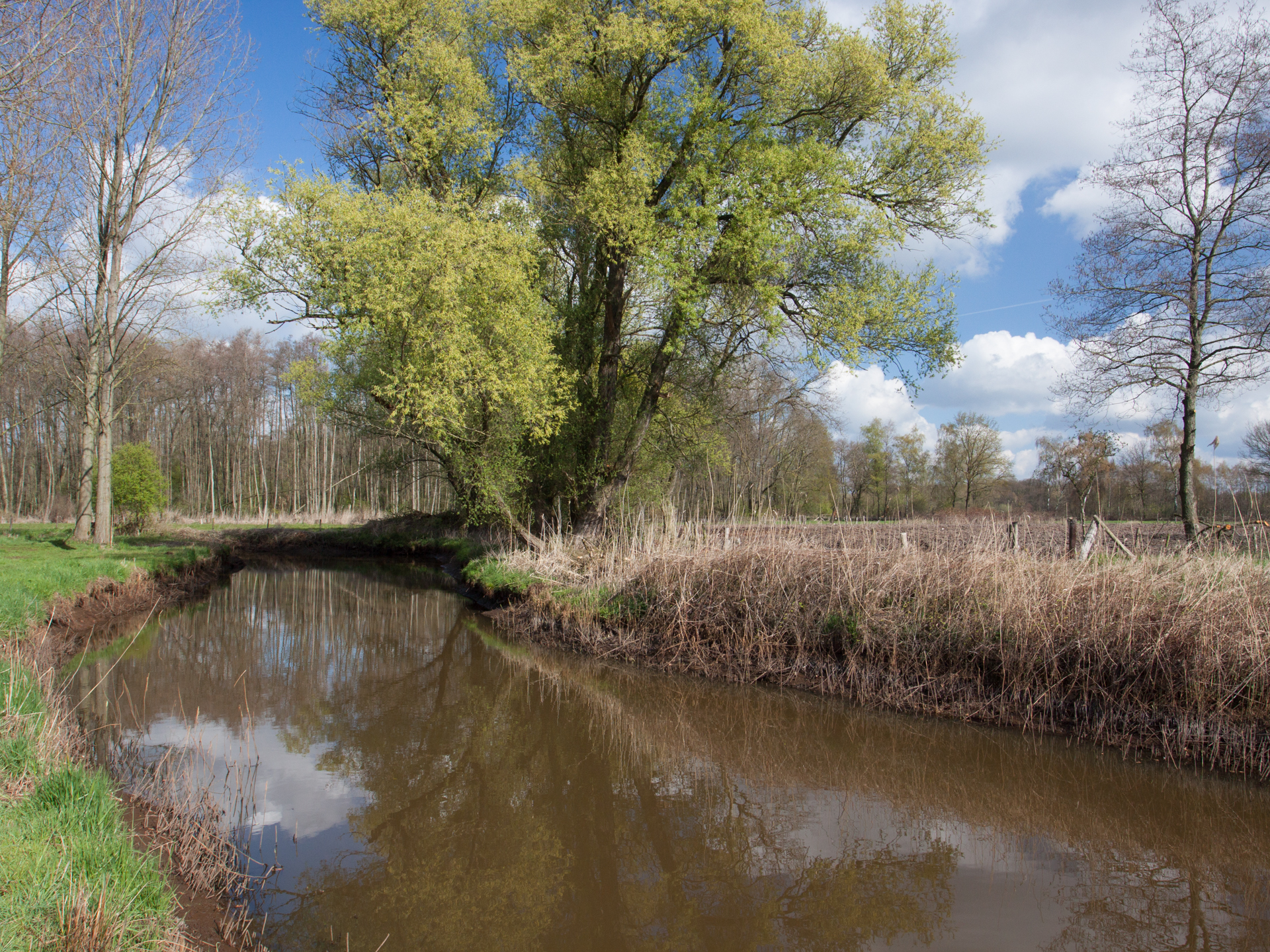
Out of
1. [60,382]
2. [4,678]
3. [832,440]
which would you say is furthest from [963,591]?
[832,440]

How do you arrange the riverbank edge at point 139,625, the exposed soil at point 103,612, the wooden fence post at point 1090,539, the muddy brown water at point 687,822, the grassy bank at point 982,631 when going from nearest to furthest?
the riverbank edge at point 139,625, the muddy brown water at point 687,822, the grassy bank at point 982,631, the exposed soil at point 103,612, the wooden fence post at point 1090,539

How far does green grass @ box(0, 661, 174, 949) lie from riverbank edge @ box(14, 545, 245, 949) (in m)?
0.10

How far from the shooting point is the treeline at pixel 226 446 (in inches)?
1268

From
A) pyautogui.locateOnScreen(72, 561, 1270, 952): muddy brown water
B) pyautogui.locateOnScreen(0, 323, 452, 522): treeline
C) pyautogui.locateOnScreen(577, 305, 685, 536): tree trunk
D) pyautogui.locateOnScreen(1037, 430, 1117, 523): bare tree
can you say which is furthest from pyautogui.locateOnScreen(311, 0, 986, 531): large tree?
pyautogui.locateOnScreen(1037, 430, 1117, 523): bare tree

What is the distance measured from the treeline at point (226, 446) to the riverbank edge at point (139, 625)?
1472cm

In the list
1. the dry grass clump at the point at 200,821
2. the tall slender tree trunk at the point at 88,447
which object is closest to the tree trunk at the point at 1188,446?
the dry grass clump at the point at 200,821

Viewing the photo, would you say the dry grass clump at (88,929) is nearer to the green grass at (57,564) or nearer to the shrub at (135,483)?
the green grass at (57,564)

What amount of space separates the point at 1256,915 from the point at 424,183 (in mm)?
18879

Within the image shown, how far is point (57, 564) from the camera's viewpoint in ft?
39.1

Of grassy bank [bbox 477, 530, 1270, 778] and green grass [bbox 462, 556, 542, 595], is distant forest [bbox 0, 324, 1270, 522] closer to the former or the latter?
green grass [bbox 462, 556, 542, 595]

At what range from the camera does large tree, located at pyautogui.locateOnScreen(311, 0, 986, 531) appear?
40.8ft

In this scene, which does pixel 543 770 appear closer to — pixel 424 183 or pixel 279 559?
pixel 424 183

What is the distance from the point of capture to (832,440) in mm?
43750

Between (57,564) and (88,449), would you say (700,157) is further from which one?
(88,449)
